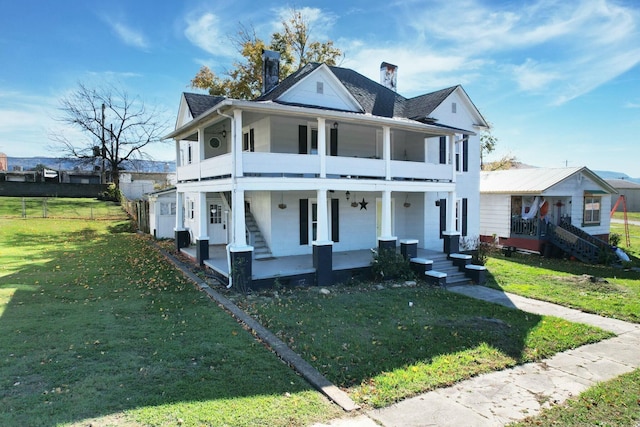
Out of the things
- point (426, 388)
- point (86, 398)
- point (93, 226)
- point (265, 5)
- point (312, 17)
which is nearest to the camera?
point (86, 398)

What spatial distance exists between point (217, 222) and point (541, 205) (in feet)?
55.8

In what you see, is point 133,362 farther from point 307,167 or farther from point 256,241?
point 256,241

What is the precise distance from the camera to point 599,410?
493 cm

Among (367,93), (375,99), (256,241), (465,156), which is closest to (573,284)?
(465,156)

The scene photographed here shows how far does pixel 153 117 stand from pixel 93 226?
51.6 feet

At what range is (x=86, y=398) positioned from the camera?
187 inches

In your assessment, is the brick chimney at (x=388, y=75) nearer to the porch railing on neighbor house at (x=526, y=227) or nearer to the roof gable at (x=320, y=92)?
the roof gable at (x=320, y=92)

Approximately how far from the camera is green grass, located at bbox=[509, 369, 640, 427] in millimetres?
4629

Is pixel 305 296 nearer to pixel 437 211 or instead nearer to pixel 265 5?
pixel 437 211

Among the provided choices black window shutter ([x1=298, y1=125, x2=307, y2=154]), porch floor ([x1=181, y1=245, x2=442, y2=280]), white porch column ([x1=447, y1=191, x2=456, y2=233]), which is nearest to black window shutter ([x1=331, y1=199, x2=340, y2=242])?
porch floor ([x1=181, y1=245, x2=442, y2=280])

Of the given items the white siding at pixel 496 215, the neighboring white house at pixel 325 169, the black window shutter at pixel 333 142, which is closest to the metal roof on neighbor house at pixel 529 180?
the white siding at pixel 496 215

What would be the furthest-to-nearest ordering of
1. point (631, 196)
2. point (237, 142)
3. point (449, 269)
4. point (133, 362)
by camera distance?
1. point (631, 196)
2. point (449, 269)
3. point (237, 142)
4. point (133, 362)

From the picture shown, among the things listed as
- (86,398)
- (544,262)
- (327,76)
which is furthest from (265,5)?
(544,262)

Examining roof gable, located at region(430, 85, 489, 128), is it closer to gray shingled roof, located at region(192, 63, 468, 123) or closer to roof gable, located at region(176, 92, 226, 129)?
gray shingled roof, located at region(192, 63, 468, 123)
